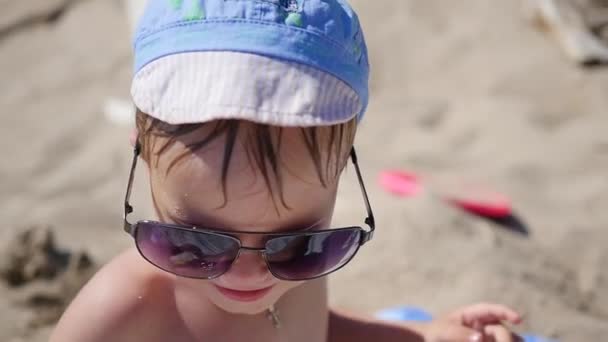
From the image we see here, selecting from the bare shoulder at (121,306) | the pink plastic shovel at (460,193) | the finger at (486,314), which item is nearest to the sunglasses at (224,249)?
the bare shoulder at (121,306)

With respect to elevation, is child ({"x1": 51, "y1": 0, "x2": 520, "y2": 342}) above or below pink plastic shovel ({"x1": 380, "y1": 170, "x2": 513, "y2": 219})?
above

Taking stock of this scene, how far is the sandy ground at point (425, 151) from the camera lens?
8.15ft

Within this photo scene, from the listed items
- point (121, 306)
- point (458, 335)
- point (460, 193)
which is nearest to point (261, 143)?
point (121, 306)

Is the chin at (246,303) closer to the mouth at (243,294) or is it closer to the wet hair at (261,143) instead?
the mouth at (243,294)

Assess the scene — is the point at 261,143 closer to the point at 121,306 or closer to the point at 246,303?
the point at 246,303

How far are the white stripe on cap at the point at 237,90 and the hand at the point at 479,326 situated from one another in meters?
0.72

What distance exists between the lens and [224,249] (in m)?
1.21

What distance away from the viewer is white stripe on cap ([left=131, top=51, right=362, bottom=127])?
1095 mm

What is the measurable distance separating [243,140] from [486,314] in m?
0.79

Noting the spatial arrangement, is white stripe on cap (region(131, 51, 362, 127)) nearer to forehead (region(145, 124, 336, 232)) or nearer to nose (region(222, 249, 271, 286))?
forehead (region(145, 124, 336, 232))

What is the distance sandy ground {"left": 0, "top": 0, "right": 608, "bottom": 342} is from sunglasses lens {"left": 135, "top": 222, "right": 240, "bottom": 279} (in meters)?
1.05

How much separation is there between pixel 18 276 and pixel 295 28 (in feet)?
4.97

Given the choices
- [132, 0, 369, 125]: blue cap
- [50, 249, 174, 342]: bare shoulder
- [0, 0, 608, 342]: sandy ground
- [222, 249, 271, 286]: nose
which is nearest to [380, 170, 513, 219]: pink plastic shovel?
[0, 0, 608, 342]: sandy ground

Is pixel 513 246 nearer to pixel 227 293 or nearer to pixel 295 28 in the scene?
pixel 227 293
